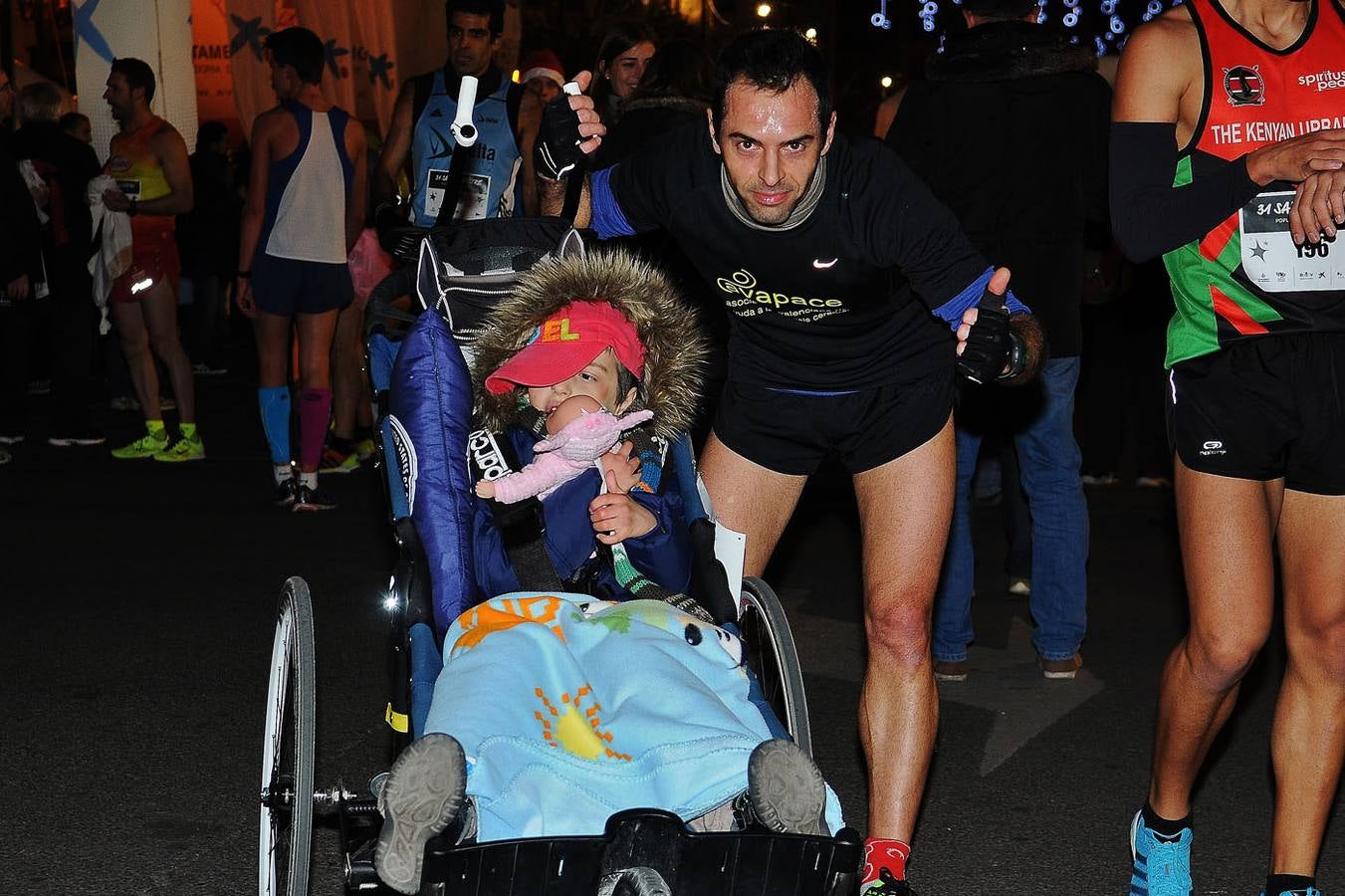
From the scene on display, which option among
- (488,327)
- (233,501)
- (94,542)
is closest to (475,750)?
(488,327)

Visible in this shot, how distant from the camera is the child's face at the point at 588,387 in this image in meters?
3.87

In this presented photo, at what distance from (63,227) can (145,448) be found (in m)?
1.48

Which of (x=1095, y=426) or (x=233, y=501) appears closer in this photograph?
(x=233, y=501)

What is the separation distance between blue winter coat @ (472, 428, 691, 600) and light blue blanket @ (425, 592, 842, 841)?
0.35 m

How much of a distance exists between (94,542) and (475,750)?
559 centimetres

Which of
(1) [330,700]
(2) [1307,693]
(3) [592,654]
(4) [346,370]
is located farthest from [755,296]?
(4) [346,370]

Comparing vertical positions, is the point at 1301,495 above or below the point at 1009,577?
above

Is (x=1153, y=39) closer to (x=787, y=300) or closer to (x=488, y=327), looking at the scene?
(x=787, y=300)

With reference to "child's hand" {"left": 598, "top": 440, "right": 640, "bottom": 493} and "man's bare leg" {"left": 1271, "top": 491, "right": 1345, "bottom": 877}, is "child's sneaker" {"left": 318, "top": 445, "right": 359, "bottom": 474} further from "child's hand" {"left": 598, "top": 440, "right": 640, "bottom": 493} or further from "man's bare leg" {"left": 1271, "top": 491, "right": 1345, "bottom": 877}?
"man's bare leg" {"left": 1271, "top": 491, "right": 1345, "bottom": 877}

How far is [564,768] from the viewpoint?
2.96 m

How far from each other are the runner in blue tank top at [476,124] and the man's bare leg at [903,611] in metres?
3.67

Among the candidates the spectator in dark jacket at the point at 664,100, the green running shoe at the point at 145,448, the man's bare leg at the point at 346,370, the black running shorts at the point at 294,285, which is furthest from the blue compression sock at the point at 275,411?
the spectator in dark jacket at the point at 664,100

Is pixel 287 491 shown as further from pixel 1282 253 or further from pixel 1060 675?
pixel 1282 253

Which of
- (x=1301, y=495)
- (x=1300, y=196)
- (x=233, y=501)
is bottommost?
(x=233, y=501)
